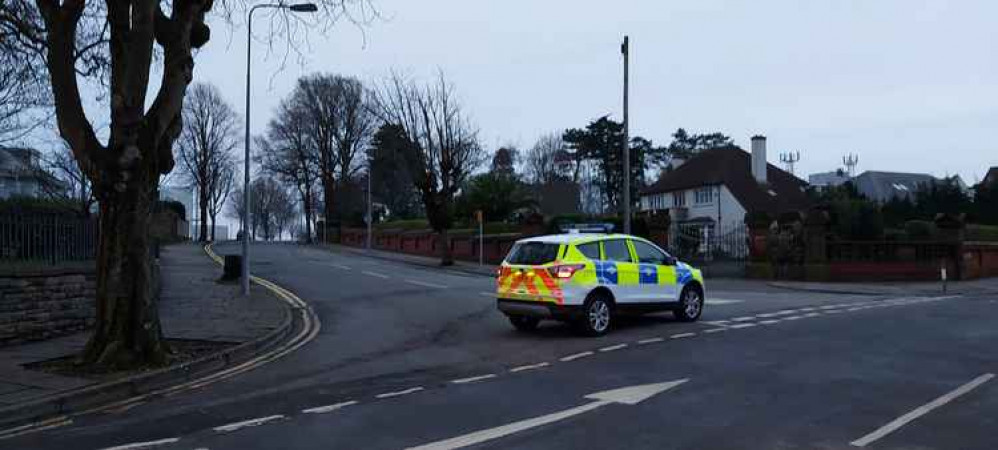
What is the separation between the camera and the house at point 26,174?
3334 cm

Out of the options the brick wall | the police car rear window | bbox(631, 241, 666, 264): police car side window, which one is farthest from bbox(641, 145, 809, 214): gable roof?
the police car rear window

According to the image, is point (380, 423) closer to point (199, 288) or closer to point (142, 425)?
point (142, 425)

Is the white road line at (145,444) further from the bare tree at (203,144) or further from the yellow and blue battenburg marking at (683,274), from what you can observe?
the bare tree at (203,144)

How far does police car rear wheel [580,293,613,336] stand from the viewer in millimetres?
13211

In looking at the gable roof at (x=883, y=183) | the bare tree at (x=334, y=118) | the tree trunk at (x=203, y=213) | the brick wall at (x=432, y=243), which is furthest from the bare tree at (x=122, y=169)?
the gable roof at (x=883, y=183)

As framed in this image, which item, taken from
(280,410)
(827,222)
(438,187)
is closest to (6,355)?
(280,410)

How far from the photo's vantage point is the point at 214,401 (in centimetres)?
858

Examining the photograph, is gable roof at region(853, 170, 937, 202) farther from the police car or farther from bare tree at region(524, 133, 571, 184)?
the police car

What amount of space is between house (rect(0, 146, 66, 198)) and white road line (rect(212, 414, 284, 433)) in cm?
2275

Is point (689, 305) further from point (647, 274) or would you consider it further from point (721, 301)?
point (721, 301)

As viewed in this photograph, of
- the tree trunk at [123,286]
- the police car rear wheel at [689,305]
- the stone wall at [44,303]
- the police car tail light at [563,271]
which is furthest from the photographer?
the police car rear wheel at [689,305]

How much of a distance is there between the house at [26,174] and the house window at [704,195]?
3981 centimetres

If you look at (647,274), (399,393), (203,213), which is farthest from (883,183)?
(399,393)

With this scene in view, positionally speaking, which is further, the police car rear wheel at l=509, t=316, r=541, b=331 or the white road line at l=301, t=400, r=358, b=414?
the police car rear wheel at l=509, t=316, r=541, b=331
